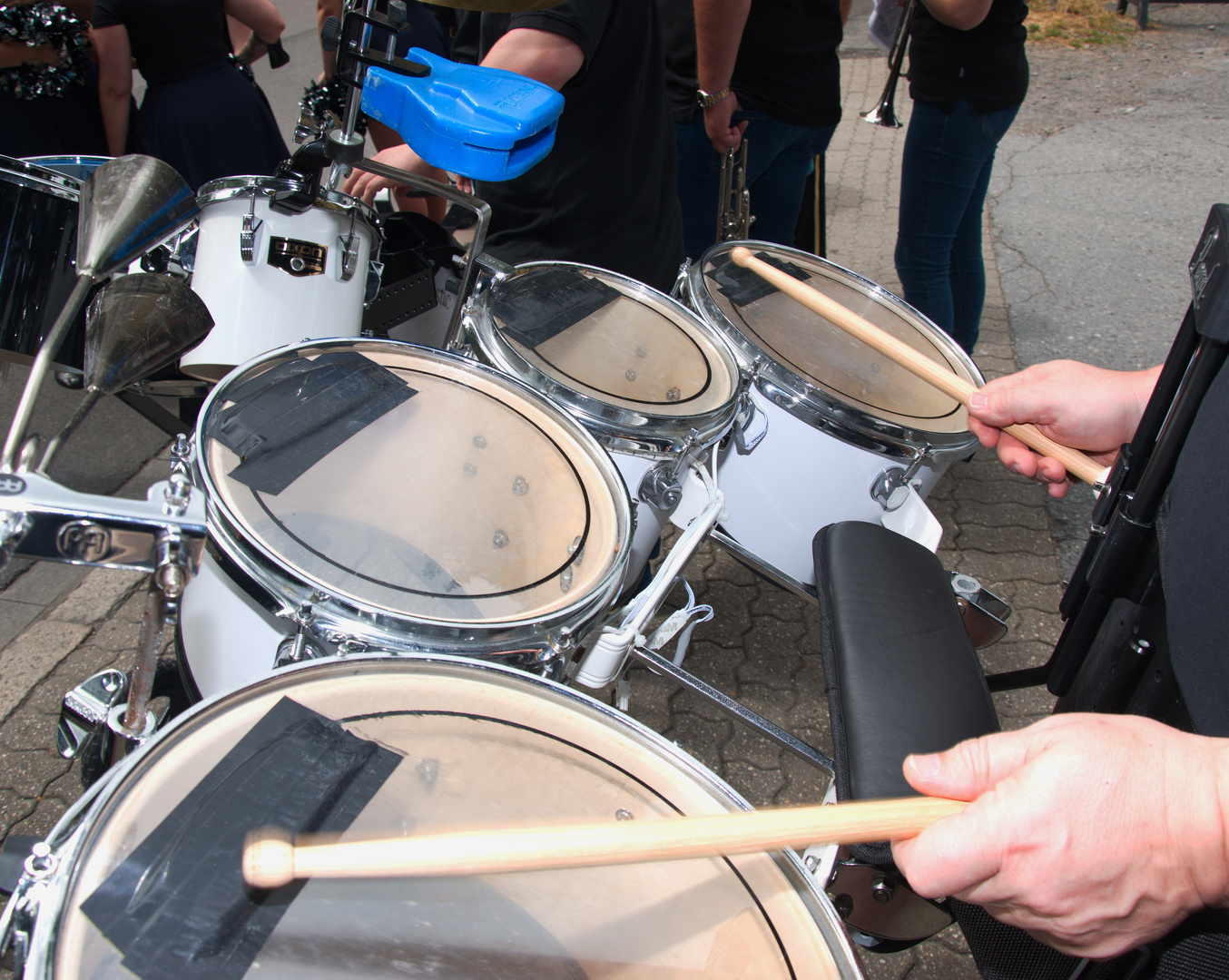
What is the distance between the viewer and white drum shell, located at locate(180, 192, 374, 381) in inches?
61.7

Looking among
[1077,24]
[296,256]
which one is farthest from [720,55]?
[1077,24]

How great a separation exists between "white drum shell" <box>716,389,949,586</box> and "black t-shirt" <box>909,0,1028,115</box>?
138 centimetres

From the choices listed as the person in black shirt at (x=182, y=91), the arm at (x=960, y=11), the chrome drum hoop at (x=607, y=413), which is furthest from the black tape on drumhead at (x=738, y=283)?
the person in black shirt at (x=182, y=91)

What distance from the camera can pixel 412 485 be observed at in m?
1.11

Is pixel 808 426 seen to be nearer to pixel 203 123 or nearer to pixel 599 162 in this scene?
pixel 599 162

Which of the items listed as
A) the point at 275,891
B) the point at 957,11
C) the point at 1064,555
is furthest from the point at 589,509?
the point at 1064,555

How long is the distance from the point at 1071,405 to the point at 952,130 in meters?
1.53

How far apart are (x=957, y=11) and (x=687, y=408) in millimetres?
1544

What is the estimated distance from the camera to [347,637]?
0.91 meters

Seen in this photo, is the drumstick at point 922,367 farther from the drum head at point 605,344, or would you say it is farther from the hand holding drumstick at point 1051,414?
the drum head at point 605,344

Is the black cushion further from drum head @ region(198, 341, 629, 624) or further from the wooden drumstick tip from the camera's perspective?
the wooden drumstick tip

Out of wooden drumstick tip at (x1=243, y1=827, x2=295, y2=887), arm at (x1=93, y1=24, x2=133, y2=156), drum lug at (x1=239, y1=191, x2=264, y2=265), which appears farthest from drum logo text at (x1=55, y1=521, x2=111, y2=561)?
arm at (x1=93, y1=24, x2=133, y2=156)

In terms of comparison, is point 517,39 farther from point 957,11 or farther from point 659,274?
point 957,11

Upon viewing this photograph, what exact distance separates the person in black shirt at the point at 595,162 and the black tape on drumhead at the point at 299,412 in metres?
0.77
